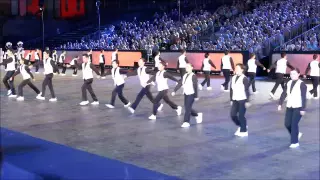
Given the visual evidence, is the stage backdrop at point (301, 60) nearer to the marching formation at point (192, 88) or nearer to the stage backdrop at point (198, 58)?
the stage backdrop at point (198, 58)

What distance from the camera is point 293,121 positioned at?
976cm

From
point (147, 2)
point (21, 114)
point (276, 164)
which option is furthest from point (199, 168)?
point (147, 2)

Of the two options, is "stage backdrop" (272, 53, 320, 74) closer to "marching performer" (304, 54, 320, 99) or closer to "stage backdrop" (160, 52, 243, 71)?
"stage backdrop" (160, 52, 243, 71)

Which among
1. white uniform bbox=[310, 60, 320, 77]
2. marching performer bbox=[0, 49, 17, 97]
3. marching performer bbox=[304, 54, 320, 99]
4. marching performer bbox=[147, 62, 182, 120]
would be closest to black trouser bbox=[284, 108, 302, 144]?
marching performer bbox=[147, 62, 182, 120]

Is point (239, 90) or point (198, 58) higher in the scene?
point (198, 58)

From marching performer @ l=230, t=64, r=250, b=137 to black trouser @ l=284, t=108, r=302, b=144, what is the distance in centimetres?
131

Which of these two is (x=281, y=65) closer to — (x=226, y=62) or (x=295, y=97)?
(x=226, y=62)

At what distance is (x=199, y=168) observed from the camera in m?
8.26

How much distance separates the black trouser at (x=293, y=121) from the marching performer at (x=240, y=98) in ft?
4.28

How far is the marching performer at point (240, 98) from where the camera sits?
1098 cm

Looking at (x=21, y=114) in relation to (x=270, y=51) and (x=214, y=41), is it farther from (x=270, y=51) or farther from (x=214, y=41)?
(x=214, y=41)

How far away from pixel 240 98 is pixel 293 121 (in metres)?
1.56

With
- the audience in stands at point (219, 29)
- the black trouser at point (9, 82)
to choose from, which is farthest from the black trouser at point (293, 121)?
the audience in stands at point (219, 29)

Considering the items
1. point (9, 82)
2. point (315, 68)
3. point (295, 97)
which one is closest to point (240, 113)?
point (295, 97)
